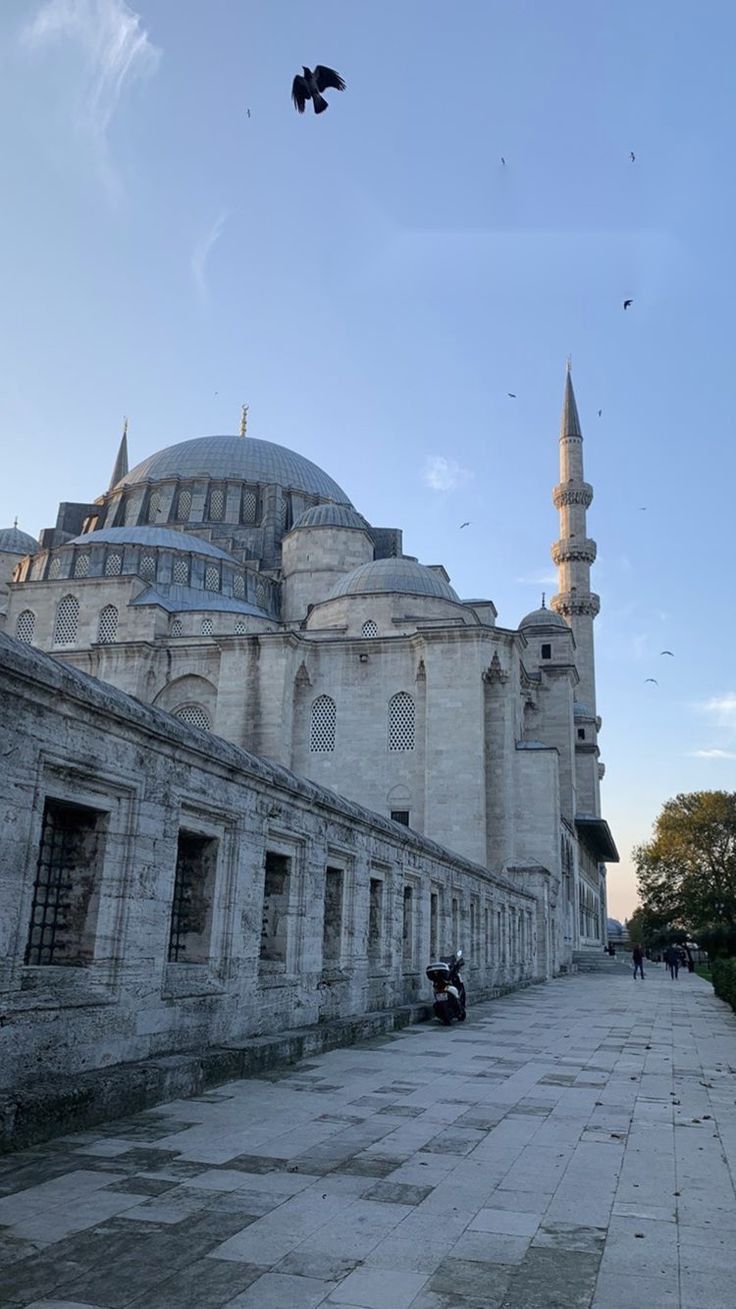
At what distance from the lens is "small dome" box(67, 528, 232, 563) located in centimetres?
3569

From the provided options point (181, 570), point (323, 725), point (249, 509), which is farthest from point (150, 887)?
point (249, 509)

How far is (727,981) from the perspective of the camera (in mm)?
16578

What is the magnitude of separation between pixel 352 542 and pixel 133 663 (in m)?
11.0

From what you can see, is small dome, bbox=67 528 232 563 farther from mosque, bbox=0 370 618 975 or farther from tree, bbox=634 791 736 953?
tree, bbox=634 791 736 953

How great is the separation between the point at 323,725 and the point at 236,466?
19058 millimetres

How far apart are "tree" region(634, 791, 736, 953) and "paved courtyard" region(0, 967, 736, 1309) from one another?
1494 inches

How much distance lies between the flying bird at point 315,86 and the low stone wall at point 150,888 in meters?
4.68

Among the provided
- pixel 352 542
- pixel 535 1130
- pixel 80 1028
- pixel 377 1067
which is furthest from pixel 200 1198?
pixel 352 542

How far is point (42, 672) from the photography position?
4.89 m

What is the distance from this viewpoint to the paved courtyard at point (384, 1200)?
115 inches

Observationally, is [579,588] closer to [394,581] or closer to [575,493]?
[575,493]

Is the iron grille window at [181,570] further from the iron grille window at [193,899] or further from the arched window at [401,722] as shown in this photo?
the iron grille window at [193,899]

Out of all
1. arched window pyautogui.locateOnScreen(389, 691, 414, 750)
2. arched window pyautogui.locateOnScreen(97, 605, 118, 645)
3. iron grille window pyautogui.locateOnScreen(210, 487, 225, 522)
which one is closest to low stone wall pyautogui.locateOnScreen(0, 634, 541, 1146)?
arched window pyautogui.locateOnScreen(389, 691, 414, 750)

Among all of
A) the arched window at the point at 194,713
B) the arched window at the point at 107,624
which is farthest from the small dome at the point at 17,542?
the arched window at the point at 194,713
